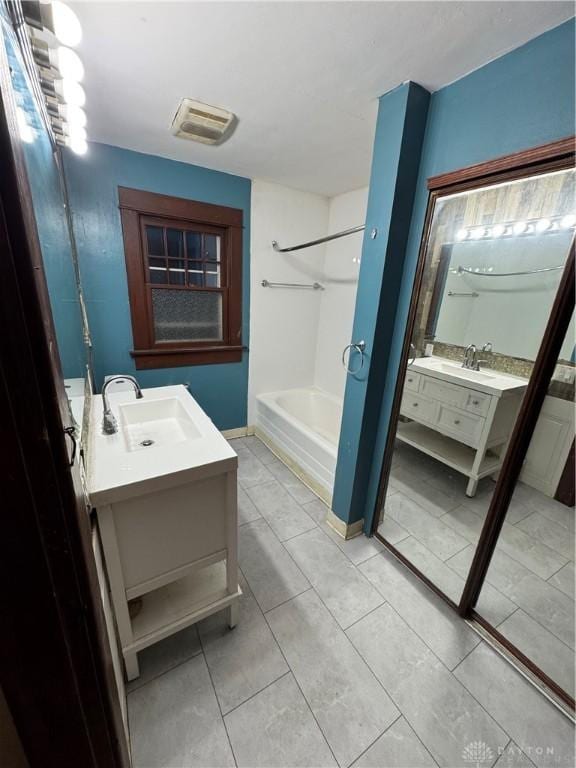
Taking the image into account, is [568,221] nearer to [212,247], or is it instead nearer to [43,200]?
[43,200]

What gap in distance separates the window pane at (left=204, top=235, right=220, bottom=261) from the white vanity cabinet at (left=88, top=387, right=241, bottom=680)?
5.40ft

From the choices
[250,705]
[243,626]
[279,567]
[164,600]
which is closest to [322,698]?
[250,705]

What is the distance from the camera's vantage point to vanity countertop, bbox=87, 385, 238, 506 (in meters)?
0.98

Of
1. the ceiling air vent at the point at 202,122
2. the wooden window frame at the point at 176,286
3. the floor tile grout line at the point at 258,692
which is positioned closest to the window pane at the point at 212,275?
the wooden window frame at the point at 176,286

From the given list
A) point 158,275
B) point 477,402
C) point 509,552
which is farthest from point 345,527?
point 158,275

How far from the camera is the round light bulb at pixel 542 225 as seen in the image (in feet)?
3.62

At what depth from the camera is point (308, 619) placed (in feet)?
4.61

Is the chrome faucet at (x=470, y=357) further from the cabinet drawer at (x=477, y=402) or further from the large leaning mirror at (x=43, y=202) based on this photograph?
the large leaning mirror at (x=43, y=202)

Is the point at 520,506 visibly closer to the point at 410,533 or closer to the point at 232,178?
the point at 410,533

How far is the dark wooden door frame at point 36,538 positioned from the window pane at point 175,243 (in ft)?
6.65

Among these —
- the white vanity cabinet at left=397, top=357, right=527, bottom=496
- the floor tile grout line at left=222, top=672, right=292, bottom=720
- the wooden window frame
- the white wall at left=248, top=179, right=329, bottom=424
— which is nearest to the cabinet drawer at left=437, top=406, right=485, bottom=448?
the white vanity cabinet at left=397, top=357, right=527, bottom=496

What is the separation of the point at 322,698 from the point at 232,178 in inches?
123

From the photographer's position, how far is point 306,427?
245 centimetres

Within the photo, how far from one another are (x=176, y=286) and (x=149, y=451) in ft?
5.39
